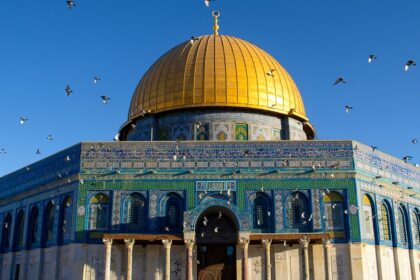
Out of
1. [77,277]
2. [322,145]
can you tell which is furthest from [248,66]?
[77,277]

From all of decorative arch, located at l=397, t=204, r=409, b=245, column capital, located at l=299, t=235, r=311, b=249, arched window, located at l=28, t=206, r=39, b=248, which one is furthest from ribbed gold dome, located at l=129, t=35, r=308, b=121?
column capital, located at l=299, t=235, r=311, b=249

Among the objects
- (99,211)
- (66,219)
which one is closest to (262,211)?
(99,211)

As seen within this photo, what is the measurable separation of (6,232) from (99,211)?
21.8 ft

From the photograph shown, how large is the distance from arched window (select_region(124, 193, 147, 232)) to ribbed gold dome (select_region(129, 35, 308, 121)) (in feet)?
15.5

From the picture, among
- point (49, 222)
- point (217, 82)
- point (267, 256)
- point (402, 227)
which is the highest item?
point (217, 82)

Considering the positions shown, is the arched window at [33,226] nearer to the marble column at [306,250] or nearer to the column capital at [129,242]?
the column capital at [129,242]

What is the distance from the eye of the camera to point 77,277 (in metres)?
16.9

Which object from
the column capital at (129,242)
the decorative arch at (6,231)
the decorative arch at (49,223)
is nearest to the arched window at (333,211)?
the column capital at (129,242)

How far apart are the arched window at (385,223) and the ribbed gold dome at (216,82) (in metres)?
5.15

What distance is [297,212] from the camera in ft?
57.2

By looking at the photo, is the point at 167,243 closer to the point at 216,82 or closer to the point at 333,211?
the point at 333,211

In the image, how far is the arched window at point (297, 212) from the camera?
56.7ft

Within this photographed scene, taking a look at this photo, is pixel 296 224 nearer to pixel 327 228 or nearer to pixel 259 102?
pixel 327 228

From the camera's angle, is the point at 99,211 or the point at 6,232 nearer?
the point at 99,211
